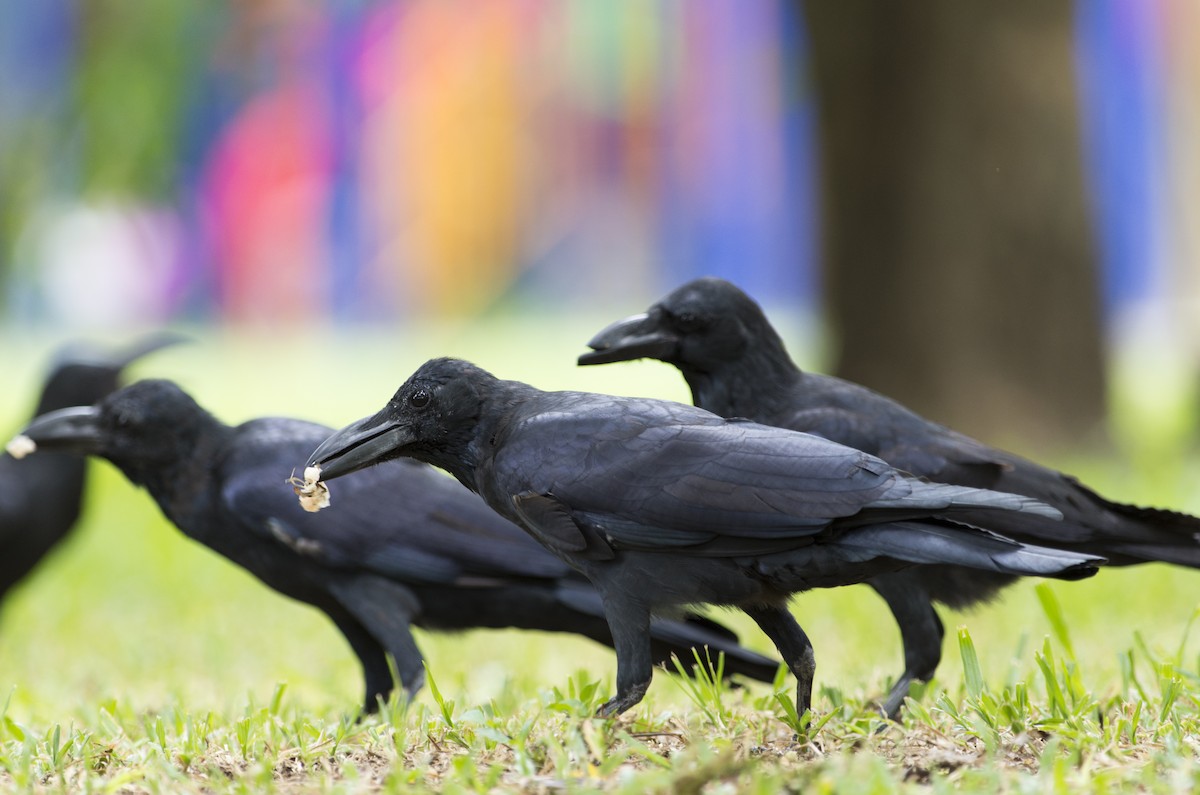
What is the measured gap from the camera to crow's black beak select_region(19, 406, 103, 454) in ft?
14.6

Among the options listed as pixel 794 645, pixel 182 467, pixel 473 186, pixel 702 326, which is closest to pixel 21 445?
pixel 182 467

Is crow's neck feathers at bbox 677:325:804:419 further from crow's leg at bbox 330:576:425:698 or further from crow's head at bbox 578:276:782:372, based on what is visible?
crow's leg at bbox 330:576:425:698

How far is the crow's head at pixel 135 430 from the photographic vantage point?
4.42 metres

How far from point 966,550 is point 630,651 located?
77 centimetres

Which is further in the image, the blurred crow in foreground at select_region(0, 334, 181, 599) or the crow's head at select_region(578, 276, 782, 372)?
the blurred crow in foreground at select_region(0, 334, 181, 599)

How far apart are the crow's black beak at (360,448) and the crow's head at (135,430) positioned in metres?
1.19

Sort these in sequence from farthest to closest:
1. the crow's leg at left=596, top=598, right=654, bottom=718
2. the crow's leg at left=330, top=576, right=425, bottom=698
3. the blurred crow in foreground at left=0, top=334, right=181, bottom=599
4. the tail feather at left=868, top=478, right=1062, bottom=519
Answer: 1. the blurred crow in foreground at left=0, top=334, right=181, bottom=599
2. the crow's leg at left=330, top=576, right=425, bottom=698
3. the crow's leg at left=596, top=598, right=654, bottom=718
4. the tail feather at left=868, top=478, right=1062, bottom=519

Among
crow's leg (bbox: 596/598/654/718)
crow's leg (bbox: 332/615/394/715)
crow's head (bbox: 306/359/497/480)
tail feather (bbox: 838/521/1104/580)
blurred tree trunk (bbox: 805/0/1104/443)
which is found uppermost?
blurred tree trunk (bbox: 805/0/1104/443)

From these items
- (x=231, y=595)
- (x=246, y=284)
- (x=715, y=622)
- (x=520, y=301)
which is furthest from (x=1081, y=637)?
(x=246, y=284)

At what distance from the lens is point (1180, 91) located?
20438mm

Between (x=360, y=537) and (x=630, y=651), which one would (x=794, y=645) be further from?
(x=360, y=537)

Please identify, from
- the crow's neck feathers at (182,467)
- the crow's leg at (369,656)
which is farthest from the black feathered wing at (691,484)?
the crow's neck feathers at (182,467)

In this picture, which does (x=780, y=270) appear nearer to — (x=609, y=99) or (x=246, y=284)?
(x=609, y=99)

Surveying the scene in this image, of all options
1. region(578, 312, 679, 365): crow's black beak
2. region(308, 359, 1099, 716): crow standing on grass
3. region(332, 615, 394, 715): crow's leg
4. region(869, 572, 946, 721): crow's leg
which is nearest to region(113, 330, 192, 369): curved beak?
region(332, 615, 394, 715): crow's leg
